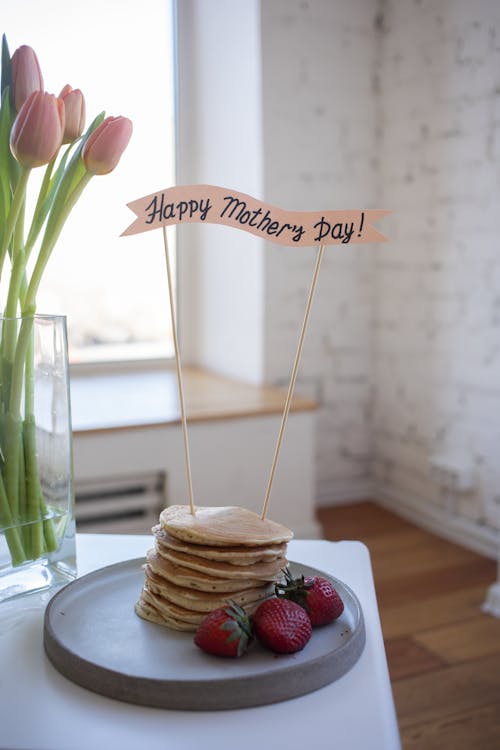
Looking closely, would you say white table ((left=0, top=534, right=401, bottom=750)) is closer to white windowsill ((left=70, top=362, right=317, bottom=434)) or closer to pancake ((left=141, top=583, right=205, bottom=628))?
pancake ((left=141, top=583, right=205, bottom=628))

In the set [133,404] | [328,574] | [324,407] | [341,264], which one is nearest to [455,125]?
[341,264]

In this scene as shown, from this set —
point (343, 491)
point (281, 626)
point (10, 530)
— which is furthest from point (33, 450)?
point (343, 491)

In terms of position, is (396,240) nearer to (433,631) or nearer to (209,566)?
(433,631)

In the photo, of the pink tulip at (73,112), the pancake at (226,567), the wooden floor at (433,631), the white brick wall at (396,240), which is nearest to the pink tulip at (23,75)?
the pink tulip at (73,112)

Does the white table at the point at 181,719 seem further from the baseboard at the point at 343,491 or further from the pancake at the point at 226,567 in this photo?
the baseboard at the point at 343,491

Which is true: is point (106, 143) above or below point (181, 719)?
above
